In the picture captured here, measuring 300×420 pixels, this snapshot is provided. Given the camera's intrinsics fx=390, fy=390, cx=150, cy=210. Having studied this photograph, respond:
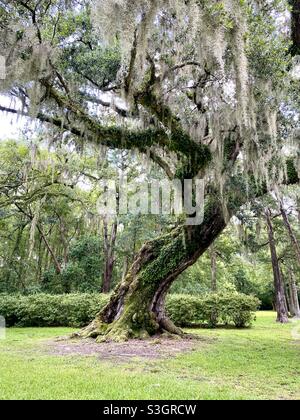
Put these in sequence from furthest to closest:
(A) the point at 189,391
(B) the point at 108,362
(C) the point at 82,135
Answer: (C) the point at 82,135 → (B) the point at 108,362 → (A) the point at 189,391

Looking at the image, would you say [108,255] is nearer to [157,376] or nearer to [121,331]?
[121,331]

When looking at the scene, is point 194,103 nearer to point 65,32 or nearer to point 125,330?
point 65,32

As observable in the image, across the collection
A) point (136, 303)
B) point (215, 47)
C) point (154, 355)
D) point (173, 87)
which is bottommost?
point (154, 355)

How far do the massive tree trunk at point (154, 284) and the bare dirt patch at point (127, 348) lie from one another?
55 cm

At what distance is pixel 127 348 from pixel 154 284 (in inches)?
77.3

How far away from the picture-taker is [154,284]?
8641 mm

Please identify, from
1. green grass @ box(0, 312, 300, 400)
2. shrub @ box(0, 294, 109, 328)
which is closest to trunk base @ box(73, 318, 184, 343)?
green grass @ box(0, 312, 300, 400)

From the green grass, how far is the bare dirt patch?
29cm

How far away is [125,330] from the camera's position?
804 centimetres

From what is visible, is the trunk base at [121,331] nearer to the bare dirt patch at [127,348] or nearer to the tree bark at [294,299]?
the bare dirt patch at [127,348]

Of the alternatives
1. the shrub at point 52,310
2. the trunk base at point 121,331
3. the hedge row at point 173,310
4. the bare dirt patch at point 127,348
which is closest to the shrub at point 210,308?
the hedge row at point 173,310
